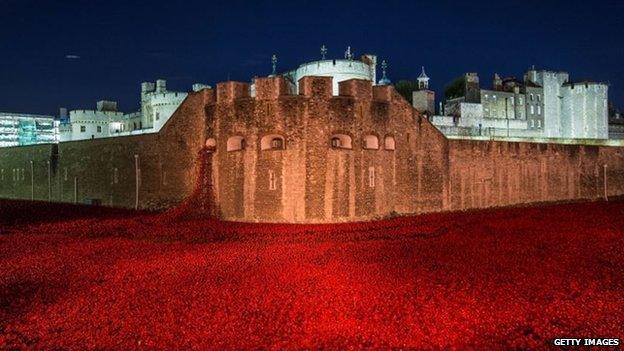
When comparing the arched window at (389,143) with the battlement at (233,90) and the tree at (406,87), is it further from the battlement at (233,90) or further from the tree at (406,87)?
the tree at (406,87)

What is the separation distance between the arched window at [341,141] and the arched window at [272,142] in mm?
2105

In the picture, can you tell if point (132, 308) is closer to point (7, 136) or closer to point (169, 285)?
point (169, 285)

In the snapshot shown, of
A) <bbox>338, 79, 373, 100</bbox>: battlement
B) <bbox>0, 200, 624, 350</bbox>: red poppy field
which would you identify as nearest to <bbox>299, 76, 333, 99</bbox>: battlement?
<bbox>338, 79, 373, 100</bbox>: battlement

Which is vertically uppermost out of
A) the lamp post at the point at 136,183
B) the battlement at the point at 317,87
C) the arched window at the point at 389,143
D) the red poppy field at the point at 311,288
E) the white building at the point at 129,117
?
Result: the white building at the point at 129,117

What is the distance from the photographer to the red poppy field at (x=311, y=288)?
7188 millimetres

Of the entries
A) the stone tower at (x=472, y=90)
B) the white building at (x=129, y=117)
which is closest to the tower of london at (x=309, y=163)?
the white building at (x=129, y=117)

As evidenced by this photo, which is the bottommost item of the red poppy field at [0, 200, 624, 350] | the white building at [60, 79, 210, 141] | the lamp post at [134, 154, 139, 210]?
the red poppy field at [0, 200, 624, 350]

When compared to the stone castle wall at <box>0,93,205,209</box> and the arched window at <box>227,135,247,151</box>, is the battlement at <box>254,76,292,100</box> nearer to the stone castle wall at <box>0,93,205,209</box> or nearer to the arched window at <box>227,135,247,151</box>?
the arched window at <box>227,135,247,151</box>

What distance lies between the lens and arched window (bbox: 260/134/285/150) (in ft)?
64.2

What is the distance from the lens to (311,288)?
31.2 ft

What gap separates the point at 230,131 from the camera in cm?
2045

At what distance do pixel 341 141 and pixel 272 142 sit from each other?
9.53 ft

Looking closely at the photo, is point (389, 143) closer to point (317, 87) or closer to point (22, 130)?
point (317, 87)

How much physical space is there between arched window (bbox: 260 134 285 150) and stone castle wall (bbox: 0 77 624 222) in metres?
0.06
